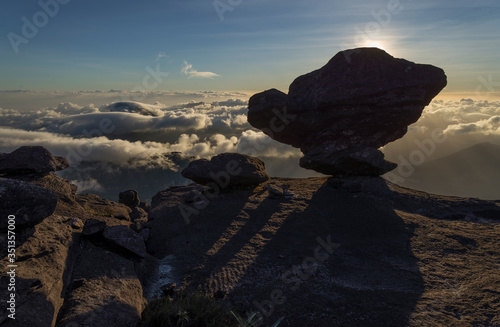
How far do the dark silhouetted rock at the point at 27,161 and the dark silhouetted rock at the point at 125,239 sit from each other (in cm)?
1146

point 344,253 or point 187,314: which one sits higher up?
point 344,253

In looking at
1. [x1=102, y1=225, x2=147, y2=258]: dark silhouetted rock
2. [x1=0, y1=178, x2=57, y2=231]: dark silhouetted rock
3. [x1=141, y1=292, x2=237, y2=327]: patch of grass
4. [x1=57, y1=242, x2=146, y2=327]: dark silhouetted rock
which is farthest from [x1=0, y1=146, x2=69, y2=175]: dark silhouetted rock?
[x1=141, y1=292, x2=237, y2=327]: patch of grass

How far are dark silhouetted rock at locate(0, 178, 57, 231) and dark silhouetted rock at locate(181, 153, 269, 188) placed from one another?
1475cm

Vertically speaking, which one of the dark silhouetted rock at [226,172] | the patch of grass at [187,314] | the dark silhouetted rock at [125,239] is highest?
the dark silhouetted rock at [226,172]

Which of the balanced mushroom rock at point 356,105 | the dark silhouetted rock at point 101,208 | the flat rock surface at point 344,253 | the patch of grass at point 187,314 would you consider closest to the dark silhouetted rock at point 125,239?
the flat rock surface at point 344,253

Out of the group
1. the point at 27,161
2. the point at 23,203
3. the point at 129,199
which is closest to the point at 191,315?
the point at 23,203

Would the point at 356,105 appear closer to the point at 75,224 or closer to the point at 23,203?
the point at 75,224

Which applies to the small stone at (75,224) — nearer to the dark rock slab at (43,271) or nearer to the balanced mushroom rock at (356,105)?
the dark rock slab at (43,271)

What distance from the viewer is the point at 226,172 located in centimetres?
2847

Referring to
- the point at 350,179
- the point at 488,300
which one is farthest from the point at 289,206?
the point at 488,300

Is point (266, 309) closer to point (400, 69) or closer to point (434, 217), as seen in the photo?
point (434, 217)

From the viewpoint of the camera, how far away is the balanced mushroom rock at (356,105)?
92.3 ft

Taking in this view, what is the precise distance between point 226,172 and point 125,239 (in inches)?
504

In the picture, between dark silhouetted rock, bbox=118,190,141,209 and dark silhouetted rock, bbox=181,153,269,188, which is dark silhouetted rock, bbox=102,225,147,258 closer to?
dark silhouetted rock, bbox=181,153,269,188
